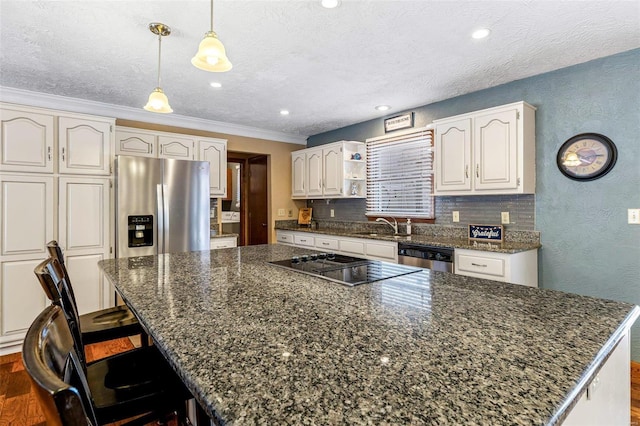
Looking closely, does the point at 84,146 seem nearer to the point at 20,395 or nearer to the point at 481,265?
the point at 20,395

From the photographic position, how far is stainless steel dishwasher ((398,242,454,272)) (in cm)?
302

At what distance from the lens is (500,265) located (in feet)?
8.77

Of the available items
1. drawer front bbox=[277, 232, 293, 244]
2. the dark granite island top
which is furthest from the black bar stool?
drawer front bbox=[277, 232, 293, 244]

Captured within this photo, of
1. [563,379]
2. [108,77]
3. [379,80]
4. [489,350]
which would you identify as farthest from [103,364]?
[379,80]

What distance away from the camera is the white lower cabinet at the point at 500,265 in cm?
265

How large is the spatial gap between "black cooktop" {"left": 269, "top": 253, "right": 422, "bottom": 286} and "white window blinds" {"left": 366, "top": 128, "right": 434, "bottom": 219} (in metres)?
2.15

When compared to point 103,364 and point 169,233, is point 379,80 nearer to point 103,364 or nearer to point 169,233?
point 169,233

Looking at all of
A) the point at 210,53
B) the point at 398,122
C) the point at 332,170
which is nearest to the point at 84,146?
the point at 210,53

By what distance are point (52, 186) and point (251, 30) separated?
241 centimetres

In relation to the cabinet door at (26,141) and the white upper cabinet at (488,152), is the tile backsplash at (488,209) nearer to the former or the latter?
the white upper cabinet at (488,152)

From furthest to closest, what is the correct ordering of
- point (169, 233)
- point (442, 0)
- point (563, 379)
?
point (169, 233) < point (442, 0) < point (563, 379)

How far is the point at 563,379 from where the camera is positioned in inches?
25.3

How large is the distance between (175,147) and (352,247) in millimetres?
2493

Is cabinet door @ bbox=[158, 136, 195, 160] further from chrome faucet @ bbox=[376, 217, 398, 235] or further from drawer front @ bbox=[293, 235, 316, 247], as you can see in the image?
chrome faucet @ bbox=[376, 217, 398, 235]
